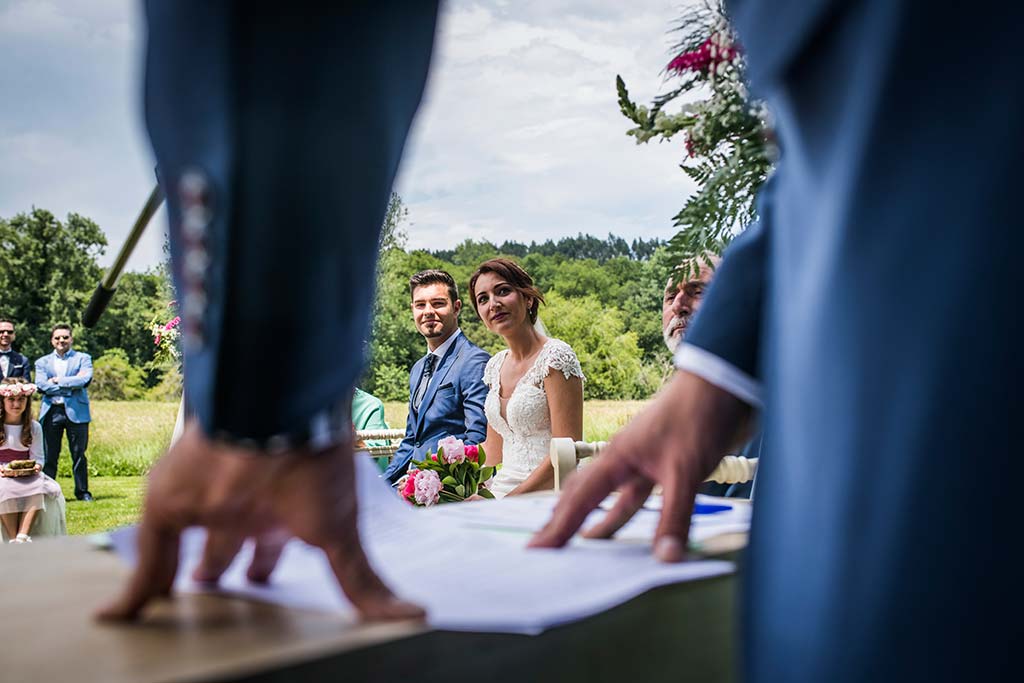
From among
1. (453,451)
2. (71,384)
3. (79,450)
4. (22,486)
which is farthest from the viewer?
(79,450)

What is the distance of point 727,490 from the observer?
2.13 meters

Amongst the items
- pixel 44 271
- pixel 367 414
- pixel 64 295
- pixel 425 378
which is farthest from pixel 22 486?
pixel 44 271

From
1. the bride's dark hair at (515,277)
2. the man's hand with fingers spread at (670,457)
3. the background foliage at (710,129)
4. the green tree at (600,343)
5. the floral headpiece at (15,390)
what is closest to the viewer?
the man's hand with fingers spread at (670,457)

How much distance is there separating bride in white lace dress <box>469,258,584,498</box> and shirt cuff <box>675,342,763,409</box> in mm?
2843

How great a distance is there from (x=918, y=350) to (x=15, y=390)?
233 inches

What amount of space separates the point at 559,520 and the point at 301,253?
350 mm

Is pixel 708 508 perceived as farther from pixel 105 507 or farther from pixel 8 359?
→ pixel 105 507

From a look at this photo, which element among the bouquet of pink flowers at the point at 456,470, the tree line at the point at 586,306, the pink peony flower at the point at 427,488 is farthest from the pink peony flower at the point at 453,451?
the tree line at the point at 586,306

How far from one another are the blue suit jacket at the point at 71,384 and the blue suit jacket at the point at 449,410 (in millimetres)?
5847

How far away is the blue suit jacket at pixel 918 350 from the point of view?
373mm

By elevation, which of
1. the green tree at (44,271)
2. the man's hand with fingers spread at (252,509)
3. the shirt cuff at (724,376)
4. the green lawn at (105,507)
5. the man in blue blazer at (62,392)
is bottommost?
the green lawn at (105,507)

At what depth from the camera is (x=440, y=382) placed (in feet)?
13.2

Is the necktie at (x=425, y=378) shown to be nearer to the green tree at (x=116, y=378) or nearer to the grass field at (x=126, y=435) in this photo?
the grass field at (x=126, y=435)

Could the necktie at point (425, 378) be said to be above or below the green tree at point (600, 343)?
below
